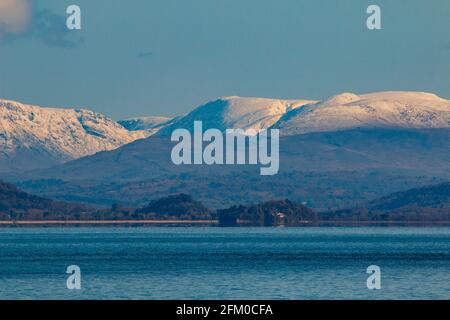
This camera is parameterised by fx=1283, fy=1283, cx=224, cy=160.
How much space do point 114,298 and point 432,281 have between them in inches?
1560

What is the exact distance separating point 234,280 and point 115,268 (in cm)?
2748

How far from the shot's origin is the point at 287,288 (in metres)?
133

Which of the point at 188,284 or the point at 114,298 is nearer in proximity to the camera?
the point at 114,298

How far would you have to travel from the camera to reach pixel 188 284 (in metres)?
139
